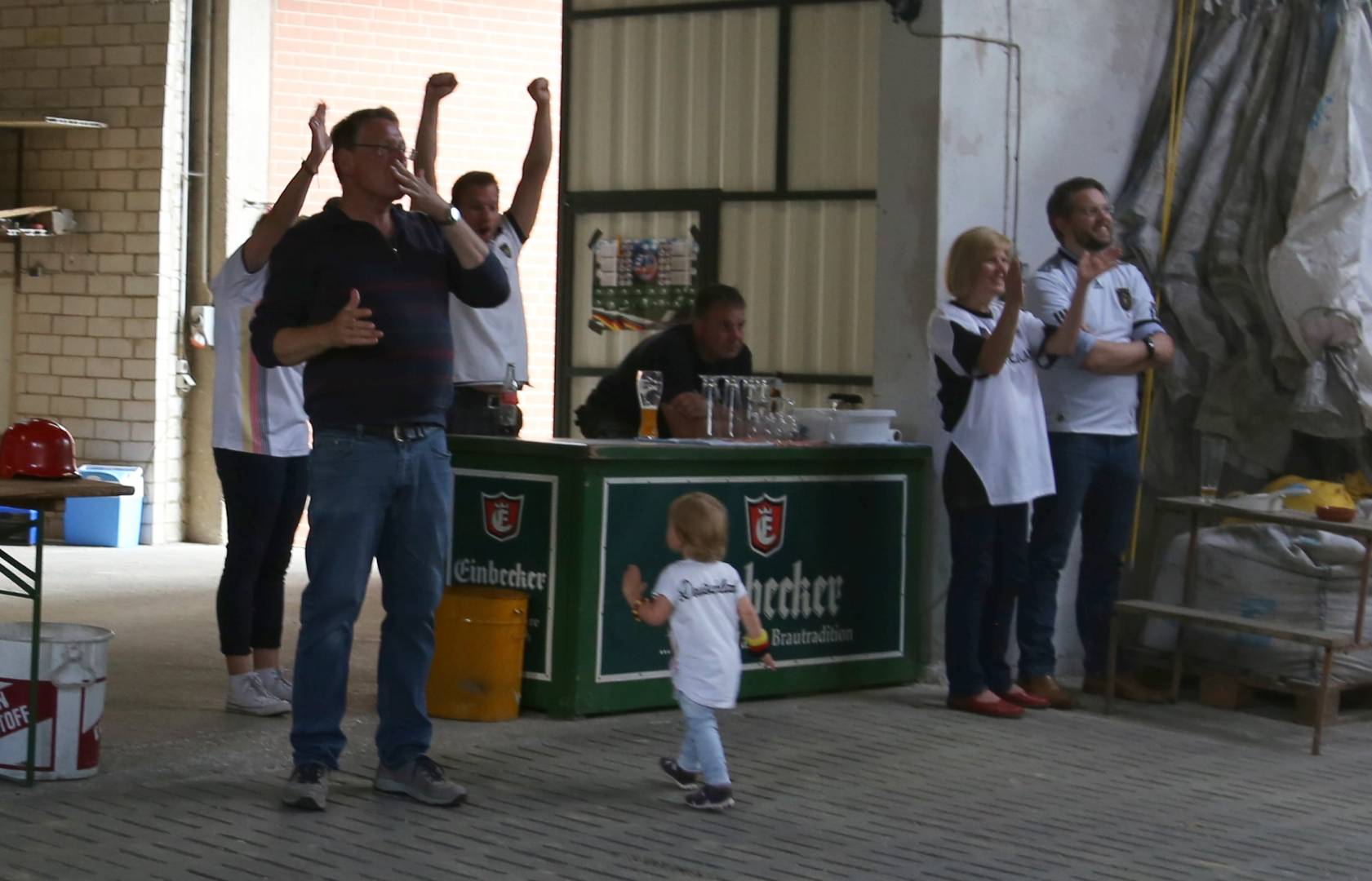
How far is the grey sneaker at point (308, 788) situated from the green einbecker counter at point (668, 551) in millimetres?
1439

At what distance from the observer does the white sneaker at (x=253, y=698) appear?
6.30 meters

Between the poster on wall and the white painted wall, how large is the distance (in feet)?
6.15

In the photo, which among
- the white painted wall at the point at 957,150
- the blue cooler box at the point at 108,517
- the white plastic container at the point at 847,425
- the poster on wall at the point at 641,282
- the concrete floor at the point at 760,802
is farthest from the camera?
the blue cooler box at the point at 108,517

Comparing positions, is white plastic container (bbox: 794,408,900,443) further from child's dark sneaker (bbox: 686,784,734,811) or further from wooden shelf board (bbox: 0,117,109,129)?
wooden shelf board (bbox: 0,117,109,129)

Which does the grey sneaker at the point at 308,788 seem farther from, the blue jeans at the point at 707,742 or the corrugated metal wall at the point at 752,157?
the corrugated metal wall at the point at 752,157

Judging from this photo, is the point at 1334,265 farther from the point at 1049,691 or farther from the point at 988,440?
the point at 1049,691

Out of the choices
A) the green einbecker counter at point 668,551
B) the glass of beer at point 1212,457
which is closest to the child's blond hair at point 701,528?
the green einbecker counter at point 668,551

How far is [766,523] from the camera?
6824mm

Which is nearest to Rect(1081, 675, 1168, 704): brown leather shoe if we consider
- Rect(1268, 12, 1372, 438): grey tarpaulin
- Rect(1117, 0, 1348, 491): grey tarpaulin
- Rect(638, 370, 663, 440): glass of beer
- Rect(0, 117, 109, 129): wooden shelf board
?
Rect(1117, 0, 1348, 491): grey tarpaulin

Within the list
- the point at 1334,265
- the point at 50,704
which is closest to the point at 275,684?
the point at 50,704

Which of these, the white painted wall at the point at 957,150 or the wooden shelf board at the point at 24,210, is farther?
the wooden shelf board at the point at 24,210

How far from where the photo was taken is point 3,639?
5.19 metres

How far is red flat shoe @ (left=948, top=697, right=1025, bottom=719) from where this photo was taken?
264 inches

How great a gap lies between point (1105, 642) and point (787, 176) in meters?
2.88
